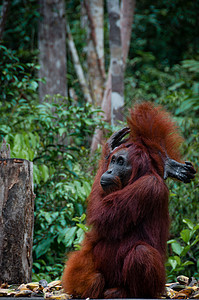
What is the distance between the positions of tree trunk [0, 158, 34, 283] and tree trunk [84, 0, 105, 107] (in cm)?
463

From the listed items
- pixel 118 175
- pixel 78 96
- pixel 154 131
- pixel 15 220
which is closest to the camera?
pixel 118 175

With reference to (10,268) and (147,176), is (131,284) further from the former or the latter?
(10,268)

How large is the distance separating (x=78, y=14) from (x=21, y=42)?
Answer: 3.21 meters

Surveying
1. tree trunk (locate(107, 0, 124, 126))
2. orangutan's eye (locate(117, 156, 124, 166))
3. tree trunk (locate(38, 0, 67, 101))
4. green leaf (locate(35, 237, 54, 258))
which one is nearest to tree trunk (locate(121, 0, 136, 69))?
tree trunk (locate(38, 0, 67, 101))

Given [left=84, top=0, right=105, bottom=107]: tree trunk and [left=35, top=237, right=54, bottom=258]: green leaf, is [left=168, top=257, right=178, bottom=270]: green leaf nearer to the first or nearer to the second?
[left=35, top=237, right=54, bottom=258]: green leaf

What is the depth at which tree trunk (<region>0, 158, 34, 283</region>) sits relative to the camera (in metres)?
3.14

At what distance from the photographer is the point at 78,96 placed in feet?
28.2

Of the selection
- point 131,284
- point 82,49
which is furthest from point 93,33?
point 131,284

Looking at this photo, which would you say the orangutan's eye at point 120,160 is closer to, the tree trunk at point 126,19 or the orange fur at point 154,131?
the orange fur at point 154,131

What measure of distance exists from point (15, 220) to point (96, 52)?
204 inches

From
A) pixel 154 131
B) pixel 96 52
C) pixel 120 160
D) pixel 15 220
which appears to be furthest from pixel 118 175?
pixel 96 52

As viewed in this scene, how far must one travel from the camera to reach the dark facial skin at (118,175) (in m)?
2.80

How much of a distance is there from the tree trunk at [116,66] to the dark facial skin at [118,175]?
2.88 m

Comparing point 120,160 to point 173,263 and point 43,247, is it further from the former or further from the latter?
point 43,247
